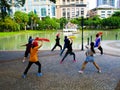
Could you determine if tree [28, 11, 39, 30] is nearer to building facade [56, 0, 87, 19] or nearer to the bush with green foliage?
the bush with green foliage

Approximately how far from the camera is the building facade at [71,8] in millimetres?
173750

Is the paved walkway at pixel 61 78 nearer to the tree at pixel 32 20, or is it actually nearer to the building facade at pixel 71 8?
the tree at pixel 32 20

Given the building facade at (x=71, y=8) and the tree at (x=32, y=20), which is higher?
the building facade at (x=71, y=8)

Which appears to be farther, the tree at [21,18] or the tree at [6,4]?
the tree at [21,18]

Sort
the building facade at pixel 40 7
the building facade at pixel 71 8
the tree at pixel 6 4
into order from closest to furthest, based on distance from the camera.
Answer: the tree at pixel 6 4 < the building facade at pixel 40 7 < the building facade at pixel 71 8

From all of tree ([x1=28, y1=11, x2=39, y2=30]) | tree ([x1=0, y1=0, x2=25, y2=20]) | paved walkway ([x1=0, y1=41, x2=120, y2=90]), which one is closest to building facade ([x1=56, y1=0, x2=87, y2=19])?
tree ([x1=28, y1=11, x2=39, y2=30])

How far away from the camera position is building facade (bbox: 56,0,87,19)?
17375cm

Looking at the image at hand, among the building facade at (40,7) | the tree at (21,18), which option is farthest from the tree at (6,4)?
the building facade at (40,7)

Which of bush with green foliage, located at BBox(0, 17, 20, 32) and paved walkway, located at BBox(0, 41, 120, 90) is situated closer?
paved walkway, located at BBox(0, 41, 120, 90)

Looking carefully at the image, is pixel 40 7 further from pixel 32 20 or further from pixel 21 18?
pixel 21 18

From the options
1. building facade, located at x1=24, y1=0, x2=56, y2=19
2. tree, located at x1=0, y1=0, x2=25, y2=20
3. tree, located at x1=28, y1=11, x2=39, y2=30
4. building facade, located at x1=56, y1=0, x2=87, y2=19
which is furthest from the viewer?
building facade, located at x1=56, y1=0, x2=87, y2=19

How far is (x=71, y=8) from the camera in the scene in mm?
176375

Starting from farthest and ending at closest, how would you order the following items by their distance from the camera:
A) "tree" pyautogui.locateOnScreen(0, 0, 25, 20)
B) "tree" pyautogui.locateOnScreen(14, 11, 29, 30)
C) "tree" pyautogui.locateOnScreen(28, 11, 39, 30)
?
"tree" pyautogui.locateOnScreen(28, 11, 39, 30)
"tree" pyautogui.locateOnScreen(14, 11, 29, 30)
"tree" pyautogui.locateOnScreen(0, 0, 25, 20)

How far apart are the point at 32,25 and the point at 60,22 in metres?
22.9
